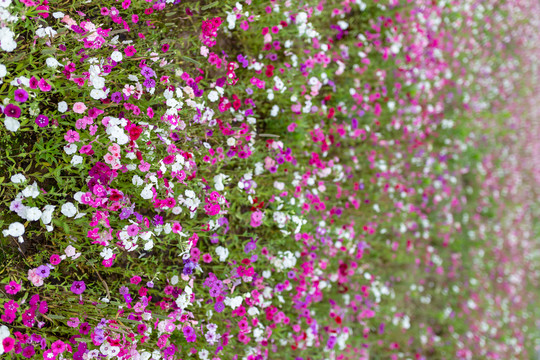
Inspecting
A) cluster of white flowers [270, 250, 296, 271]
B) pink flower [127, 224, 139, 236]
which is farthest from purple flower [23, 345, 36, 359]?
cluster of white flowers [270, 250, 296, 271]

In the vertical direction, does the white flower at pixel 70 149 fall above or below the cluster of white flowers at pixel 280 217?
below

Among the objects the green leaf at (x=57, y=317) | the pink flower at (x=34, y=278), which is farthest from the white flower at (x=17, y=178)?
the green leaf at (x=57, y=317)

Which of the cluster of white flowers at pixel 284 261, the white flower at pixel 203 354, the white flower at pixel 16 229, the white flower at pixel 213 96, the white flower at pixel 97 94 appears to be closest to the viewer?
the white flower at pixel 16 229

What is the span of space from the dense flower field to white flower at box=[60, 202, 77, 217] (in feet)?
0.05

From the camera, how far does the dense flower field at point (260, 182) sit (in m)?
2.48

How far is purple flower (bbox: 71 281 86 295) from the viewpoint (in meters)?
2.47

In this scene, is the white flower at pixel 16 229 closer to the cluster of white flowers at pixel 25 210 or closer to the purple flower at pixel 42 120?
the cluster of white flowers at pixel 25 210

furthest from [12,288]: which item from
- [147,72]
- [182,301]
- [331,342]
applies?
[331,342]

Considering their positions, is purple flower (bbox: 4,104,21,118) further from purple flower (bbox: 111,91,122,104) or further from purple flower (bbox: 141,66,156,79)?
purple flower (bbox: 141,66,156,79)

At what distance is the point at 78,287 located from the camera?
249cm

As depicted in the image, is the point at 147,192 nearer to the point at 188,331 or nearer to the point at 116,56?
the point at 116,56

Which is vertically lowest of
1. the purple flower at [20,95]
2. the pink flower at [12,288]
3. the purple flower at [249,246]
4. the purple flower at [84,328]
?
the purple flower at [84,328]

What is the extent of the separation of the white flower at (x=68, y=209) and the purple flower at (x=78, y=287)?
45cm

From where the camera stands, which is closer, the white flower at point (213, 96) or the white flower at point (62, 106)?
the white flower at point (62, 106)
